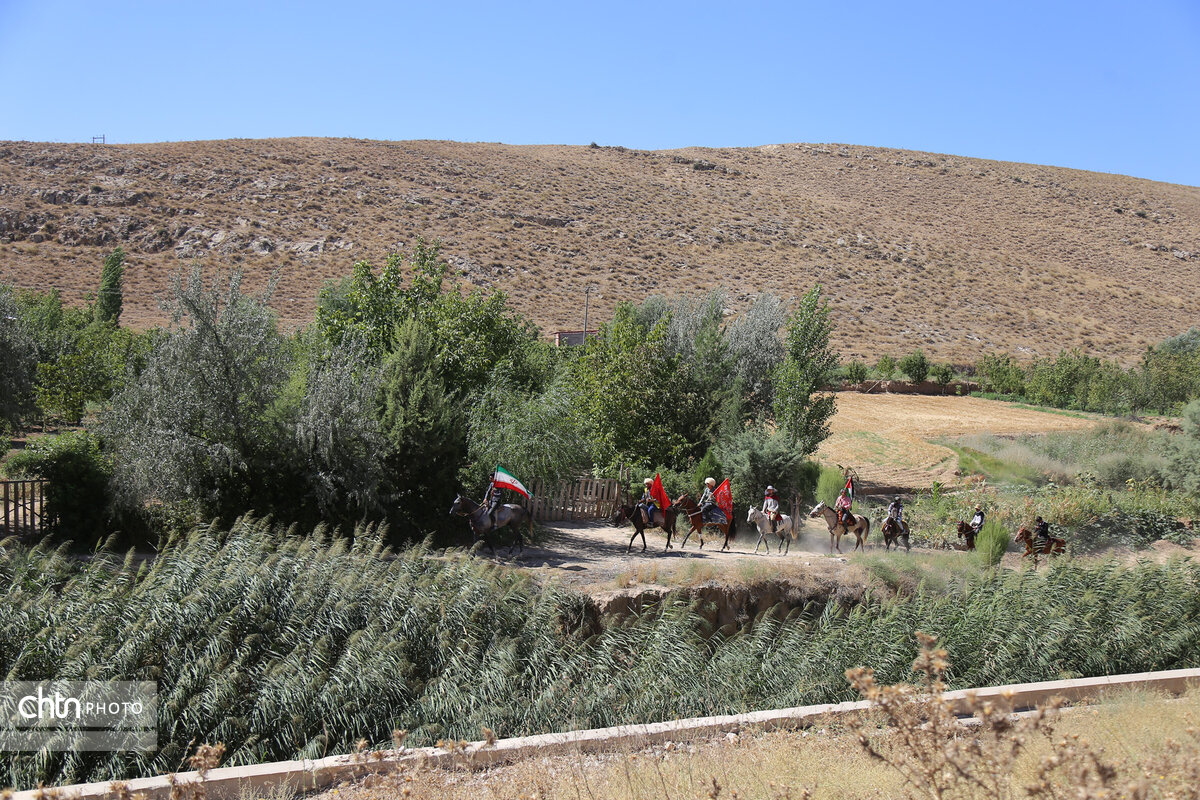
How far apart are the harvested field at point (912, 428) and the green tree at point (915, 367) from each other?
206 centimetres

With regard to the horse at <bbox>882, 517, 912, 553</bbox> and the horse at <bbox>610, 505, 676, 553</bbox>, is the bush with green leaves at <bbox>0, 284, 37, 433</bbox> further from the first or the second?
the horse at <bbox>882, 517, 912, 553</bbox>

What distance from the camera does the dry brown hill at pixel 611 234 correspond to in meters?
55.9

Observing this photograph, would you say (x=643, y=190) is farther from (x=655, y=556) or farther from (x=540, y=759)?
(x=540, y=759)

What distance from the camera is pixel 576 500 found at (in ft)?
66.7

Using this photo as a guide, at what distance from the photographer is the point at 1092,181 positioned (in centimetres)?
10000

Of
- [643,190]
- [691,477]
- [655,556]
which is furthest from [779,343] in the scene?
[643,190]

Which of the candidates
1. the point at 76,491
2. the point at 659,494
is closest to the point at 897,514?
the point at 659,494

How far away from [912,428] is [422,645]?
3429 cm

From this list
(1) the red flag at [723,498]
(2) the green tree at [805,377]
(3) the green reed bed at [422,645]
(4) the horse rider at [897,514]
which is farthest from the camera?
(2) the green tree at [805,377]

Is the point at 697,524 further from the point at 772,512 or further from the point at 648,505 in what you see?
the point at 772,512

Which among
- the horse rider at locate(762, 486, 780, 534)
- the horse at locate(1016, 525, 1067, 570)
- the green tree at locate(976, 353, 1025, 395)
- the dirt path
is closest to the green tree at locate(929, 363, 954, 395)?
the green tree at locate(976, 353, 1025, 395)

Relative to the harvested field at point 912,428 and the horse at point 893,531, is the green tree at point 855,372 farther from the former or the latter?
the horse at point 893,531

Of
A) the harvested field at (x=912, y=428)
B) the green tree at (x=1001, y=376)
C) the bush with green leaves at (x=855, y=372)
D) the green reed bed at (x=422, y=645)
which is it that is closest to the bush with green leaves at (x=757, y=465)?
the harvested field at (x=912, y=428)

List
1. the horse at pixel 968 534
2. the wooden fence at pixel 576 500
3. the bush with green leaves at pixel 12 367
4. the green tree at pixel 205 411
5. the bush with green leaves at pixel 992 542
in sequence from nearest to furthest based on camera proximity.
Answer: the green tree at pixel 205 411
the bush with green leaves at pixel 992 542
the horse at pixel 968 534
the bush with green leaves at pixel 12 367
the wooden fence at pixel 576 500
